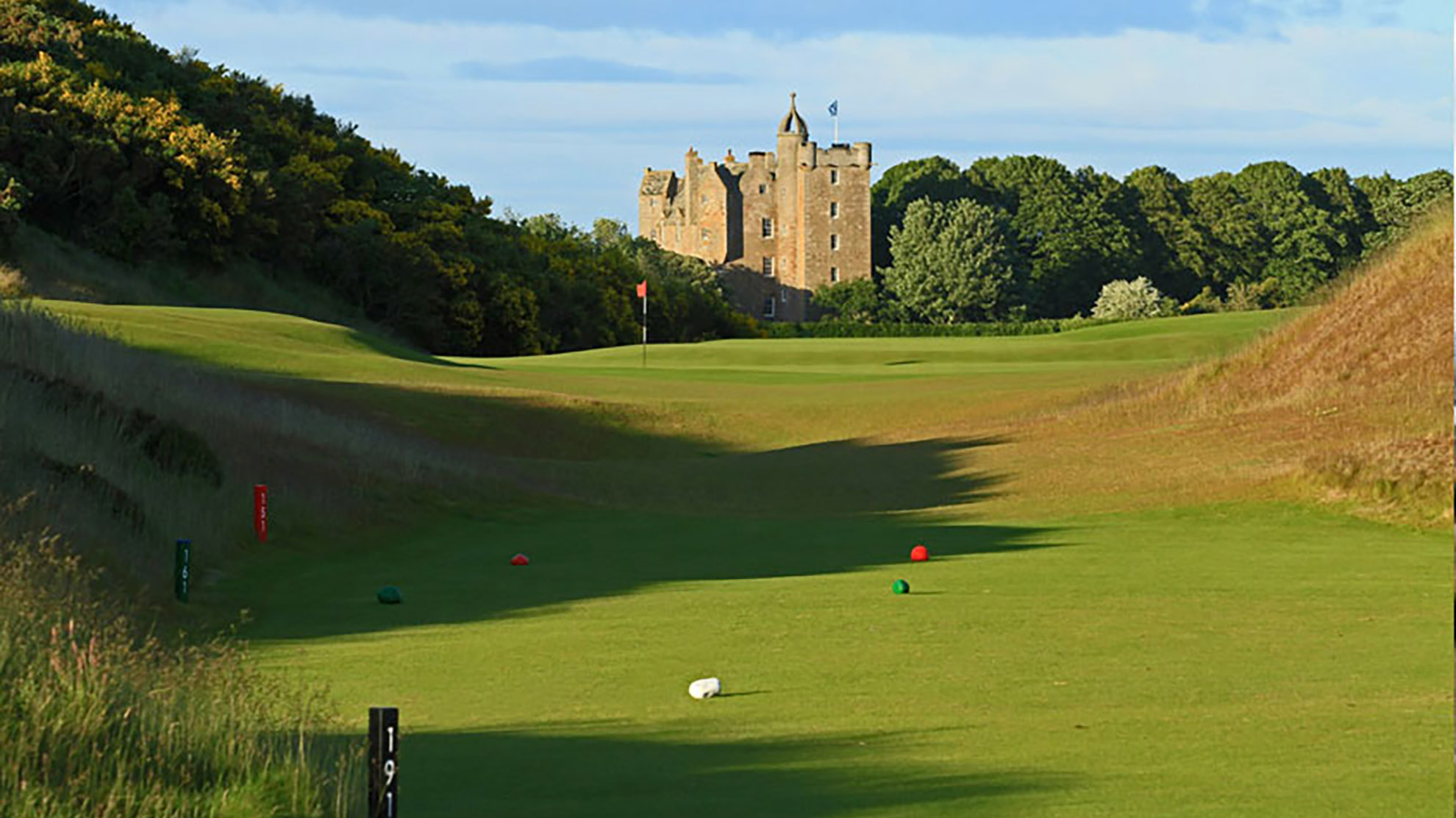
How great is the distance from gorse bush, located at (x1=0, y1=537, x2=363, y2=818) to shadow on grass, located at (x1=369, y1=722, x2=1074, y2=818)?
41cm

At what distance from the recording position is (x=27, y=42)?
55375mm

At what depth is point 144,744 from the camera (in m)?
6.15

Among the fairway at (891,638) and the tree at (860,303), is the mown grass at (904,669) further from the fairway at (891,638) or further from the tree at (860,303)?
the tree at (860,303)

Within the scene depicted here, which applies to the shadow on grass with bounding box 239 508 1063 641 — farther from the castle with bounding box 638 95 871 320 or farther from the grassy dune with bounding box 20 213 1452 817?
the castle with bounding box 638 95 871 320

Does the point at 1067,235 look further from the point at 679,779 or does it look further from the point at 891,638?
the point at 679,779

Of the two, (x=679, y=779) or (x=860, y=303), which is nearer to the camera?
(x=679, y=779)

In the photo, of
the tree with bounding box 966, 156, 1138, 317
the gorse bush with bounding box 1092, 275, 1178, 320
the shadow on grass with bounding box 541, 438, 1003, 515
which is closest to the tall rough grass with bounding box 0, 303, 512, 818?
the shadow on grass with bounding box 541, 438, 1003, 515

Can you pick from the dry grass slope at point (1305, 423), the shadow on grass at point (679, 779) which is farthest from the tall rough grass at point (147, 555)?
the dry grass slope at point (1305, 423)

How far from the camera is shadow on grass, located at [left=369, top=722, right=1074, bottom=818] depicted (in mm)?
6453

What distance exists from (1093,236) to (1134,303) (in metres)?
23.7

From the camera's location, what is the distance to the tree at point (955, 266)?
381ft

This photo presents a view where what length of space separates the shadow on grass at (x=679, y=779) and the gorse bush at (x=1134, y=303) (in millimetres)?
95291

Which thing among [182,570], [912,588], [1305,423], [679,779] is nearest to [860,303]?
[1305,423]

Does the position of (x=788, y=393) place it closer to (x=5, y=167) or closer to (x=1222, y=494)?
(x=1222, y=494)
